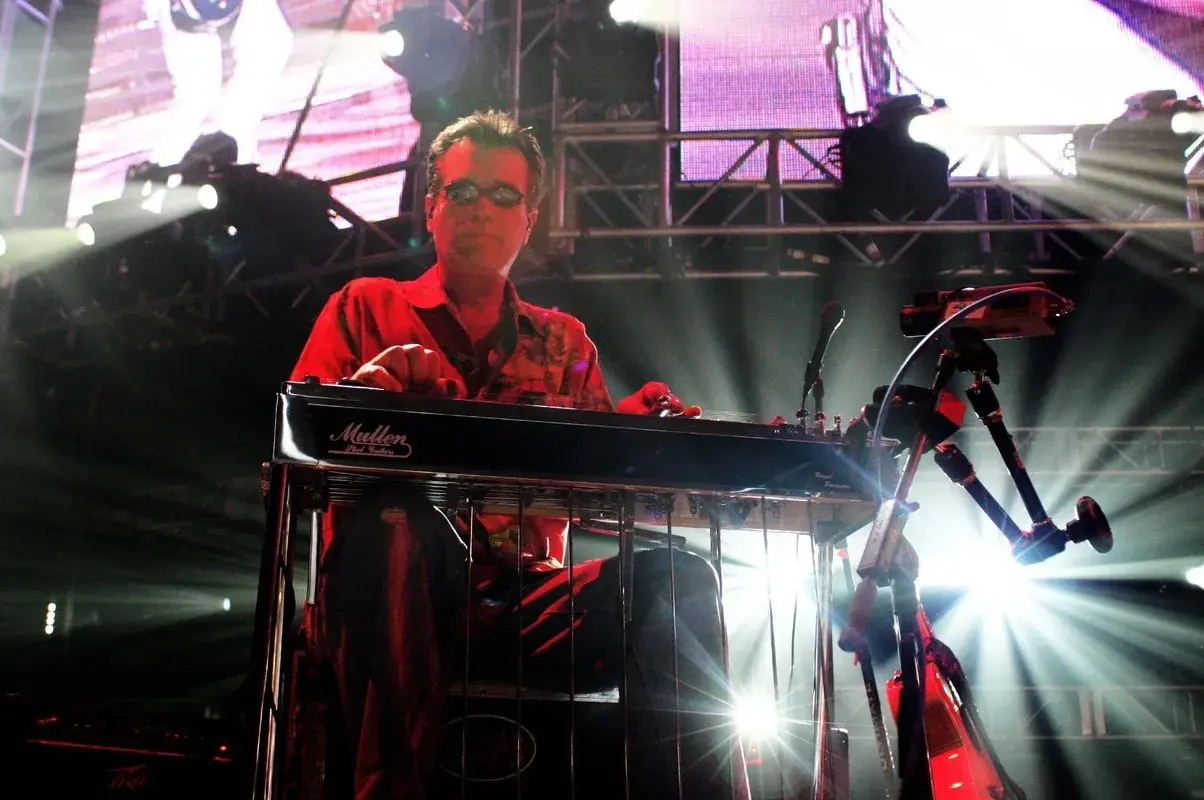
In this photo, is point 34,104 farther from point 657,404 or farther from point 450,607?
point 450,607

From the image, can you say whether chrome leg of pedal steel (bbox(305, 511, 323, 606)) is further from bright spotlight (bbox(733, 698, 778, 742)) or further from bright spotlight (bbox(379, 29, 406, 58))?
bright spotlight (bbox(379, 29, 406, 58))

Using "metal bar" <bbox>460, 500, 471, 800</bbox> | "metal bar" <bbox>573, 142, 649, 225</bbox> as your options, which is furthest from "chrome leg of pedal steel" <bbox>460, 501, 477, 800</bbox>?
"metal bar" <bbox>573, 142, 649, 225</bbox>

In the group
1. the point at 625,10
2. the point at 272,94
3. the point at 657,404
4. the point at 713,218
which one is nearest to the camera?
the point at 657,404

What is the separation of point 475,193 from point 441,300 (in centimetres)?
36

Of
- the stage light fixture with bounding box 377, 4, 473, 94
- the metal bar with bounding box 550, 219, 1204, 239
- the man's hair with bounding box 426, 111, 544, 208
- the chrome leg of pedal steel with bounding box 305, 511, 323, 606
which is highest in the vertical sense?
the stage light fixture with bounding box 377, 4, 473, 94

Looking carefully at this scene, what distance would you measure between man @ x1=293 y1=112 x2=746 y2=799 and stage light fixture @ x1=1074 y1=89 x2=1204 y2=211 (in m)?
4.28

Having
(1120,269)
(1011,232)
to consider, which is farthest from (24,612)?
(1120,269)

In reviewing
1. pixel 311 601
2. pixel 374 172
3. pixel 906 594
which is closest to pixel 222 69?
pixel 374 172

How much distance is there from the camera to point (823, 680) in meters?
2.10

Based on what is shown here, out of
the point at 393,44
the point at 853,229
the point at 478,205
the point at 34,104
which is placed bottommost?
the point at 478,205

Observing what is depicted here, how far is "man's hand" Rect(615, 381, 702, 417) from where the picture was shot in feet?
7.24

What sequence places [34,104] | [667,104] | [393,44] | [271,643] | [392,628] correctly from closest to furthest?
1. [271,643]
2. [392,628]
3. [393,44]
4. [667,104]
5. [34,104]

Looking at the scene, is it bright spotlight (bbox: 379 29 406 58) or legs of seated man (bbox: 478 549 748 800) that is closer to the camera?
legs of seated man (bbox: 478 549 748 800)

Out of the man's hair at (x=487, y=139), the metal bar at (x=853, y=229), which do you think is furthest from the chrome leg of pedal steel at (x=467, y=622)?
the metal bar at (x=853, y=229)
